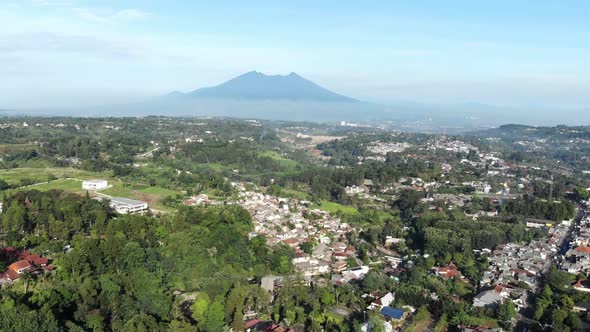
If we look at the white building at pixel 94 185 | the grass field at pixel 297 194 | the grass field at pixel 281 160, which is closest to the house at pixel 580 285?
the grass field at pixel 297 194

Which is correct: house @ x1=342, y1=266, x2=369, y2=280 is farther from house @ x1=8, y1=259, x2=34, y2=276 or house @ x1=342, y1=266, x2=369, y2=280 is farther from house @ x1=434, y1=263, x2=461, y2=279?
house @ x1=8, y1=259, x2=34, y2=276

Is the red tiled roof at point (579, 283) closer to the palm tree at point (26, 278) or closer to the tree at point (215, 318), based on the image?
the tree at point (215, 318)

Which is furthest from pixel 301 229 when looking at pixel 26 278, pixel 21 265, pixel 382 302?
pixel 26 278

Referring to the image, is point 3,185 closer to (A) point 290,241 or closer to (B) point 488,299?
(A) point 290,241

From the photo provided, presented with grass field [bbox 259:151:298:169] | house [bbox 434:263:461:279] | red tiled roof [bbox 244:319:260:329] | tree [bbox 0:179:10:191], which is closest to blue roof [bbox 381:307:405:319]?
red tiled roof [bbox 244:319:260:329]

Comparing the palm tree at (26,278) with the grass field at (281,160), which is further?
the grass field at (281,160)

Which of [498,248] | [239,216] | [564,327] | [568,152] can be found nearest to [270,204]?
[239,216]

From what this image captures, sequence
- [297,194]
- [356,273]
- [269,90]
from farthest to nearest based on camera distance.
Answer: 1. [269,90]
2. [297,194]
3. [356,273]
